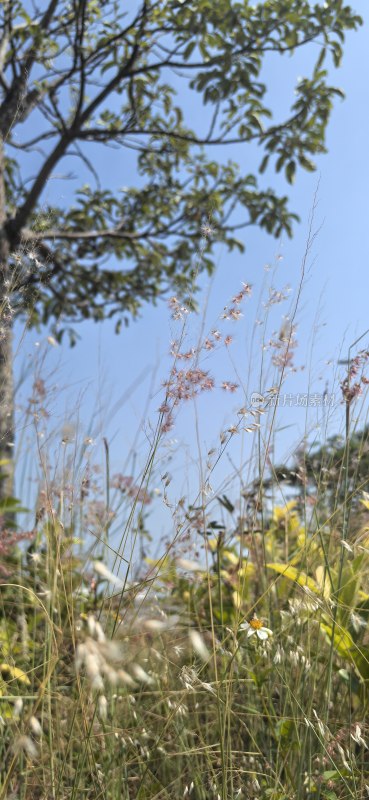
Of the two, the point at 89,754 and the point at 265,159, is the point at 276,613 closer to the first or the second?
the point at 89,754

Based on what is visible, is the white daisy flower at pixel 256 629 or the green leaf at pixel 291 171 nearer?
the white daisy flower at pixel 256 629

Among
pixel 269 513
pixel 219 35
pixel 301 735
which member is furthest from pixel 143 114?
pixel 301 735

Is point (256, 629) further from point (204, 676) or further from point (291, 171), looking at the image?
point (291, 171)

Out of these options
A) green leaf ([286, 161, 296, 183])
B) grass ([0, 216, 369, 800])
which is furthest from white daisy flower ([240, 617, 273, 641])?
green leaf ([286, 161, 296, 183])

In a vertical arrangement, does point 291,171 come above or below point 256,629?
above

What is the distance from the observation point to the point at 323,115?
16.1 ft

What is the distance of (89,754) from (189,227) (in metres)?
4.76

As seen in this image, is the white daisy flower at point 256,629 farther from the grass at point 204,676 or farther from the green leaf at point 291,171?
the green leaf at point 291,171

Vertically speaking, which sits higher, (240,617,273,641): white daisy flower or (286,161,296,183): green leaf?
(286,161,296,183): green leaf

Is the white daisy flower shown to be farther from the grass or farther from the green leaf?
the green leaf

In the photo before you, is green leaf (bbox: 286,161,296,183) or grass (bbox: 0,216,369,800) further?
green leaf (bbox: 286,161,296,183)

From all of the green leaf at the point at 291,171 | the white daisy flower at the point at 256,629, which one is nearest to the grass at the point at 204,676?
the white daisy flower at the point at 256,629

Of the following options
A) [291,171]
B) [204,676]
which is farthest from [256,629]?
[291,171]

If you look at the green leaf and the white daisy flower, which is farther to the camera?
the green leaf
